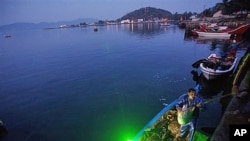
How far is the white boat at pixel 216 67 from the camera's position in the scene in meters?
19.0

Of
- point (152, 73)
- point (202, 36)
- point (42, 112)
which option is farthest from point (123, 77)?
point (202, 36)

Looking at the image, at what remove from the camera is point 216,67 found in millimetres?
19625

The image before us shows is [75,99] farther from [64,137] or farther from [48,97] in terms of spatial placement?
[64,137]

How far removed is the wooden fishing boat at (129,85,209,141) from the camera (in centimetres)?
911

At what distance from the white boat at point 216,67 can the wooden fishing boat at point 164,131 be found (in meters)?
10.5

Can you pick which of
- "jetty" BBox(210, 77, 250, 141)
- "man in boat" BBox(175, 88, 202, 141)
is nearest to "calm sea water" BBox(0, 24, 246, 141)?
"man in boat" BBox(175, 88, 202, 141)

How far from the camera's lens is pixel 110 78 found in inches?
1037

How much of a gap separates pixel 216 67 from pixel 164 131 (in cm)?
1316

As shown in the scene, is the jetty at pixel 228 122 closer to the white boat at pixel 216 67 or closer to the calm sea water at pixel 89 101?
the calm sea water at pixel 89 101

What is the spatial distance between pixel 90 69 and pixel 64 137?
762 inches

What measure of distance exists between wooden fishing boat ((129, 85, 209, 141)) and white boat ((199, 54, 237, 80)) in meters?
10.5

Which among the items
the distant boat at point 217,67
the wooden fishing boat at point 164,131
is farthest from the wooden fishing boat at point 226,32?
the wooden fishing boat at point 164,131

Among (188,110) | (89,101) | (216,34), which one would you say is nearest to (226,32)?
(216,34)

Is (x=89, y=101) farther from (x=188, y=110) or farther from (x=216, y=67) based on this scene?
(x=216, y=67)
